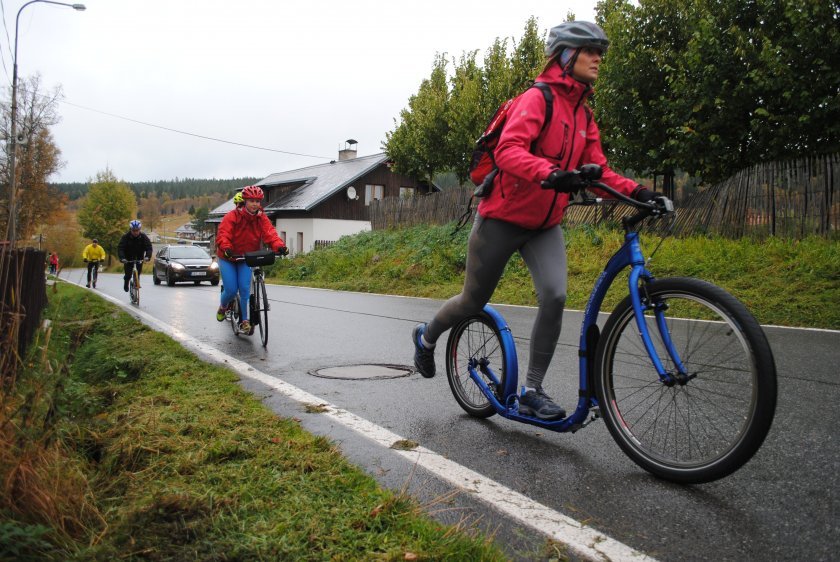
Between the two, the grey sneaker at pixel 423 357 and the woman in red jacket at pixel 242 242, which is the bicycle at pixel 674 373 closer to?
the grey sneaker at pixel 423 357

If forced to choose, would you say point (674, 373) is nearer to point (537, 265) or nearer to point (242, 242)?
point (537, 265)

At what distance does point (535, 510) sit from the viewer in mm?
2633

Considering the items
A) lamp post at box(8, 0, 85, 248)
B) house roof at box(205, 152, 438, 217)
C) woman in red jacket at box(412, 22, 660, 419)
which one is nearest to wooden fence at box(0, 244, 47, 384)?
lamp post at box(8, 0, 85, 248)

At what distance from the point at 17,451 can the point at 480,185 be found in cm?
241

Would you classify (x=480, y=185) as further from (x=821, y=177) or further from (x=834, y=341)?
(x=821, y=177)

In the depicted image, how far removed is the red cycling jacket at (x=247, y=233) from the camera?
826 centimetres

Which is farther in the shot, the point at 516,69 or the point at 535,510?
the point at 516,69

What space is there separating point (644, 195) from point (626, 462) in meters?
1.26

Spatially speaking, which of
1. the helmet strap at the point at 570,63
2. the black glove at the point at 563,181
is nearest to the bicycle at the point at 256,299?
the helmet strap at the point at 570,63

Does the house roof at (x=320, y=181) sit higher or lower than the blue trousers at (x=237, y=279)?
higher

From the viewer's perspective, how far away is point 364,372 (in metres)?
5.67

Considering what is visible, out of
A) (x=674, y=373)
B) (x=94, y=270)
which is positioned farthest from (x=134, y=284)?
(x=674, y=373)

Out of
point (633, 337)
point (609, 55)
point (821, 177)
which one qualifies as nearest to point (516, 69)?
point (609, 55)

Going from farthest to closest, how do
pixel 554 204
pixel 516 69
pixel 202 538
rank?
pixel 516 69 → pixel 554 204 → pixel 202 538
